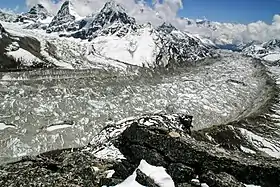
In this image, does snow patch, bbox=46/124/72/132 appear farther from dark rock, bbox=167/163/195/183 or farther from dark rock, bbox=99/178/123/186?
dark rock, bbox=167/163/195/183

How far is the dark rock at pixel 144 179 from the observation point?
1823 cm

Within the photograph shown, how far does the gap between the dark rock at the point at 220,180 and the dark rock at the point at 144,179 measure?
2.79 meters

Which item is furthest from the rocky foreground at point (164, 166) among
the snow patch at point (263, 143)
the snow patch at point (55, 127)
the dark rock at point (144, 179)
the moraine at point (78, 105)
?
the snow patch at point (55, 127)

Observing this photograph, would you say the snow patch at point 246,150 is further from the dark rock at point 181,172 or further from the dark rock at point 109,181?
the dark rock at point 109,181

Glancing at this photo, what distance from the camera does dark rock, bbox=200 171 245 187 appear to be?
17.5 m

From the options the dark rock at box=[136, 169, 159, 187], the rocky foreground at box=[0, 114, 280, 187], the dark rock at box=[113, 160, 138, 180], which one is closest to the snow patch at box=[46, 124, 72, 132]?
the rocky foreground at box=[0, 114, 280, 187]

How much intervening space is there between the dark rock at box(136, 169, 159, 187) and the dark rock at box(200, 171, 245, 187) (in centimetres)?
279

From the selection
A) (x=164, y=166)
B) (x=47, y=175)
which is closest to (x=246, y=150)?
(x=164, y=166)

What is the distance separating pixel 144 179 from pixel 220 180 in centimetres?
417

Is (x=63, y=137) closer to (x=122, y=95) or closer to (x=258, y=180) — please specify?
(x=122, y=95)

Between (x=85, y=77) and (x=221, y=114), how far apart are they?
264 ft

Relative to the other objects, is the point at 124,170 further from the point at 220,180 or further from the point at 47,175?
the point at 220,180

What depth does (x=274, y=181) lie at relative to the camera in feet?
58.9

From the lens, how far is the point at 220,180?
699 inches
